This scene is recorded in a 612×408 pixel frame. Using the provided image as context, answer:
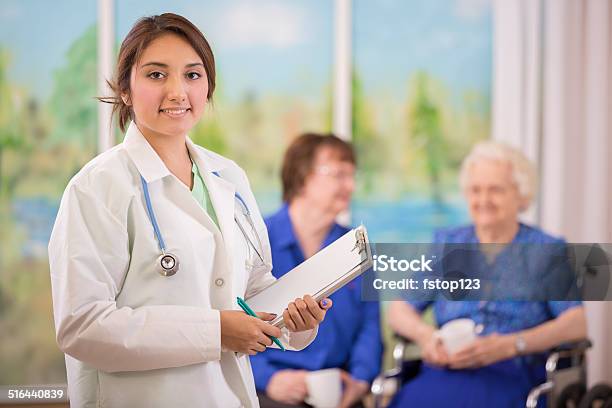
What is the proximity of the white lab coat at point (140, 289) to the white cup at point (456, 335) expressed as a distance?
1.29 meters

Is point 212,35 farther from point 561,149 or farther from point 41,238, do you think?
point 561,149

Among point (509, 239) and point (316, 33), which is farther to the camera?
point (316, 33)

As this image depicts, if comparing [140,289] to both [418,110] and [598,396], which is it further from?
[418,110]

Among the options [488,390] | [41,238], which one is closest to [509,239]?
[488,390]

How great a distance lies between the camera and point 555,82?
3.15 m

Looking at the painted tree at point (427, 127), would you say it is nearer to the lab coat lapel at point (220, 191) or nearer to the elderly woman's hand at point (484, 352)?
the elderly woman's hand at point (484, 352)

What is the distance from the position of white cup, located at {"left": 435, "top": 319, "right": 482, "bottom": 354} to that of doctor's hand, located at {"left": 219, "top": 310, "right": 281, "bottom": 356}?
137 cm

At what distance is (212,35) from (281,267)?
130 cm

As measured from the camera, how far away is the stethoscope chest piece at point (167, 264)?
1.12 meters

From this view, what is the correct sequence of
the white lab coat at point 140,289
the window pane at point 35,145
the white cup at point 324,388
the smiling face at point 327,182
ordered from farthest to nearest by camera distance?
the window pane at point 35,145 → the smiling face at point 327,182 → the white cup at point 324,388 → the white lab coat at point 140,289

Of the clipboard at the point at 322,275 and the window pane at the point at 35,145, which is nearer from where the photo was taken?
the clipboard at the point at 322,275

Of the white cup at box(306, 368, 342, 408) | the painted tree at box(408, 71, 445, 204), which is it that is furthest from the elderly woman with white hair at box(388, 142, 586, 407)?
the painted tree at box(408, 71, 445, 204)

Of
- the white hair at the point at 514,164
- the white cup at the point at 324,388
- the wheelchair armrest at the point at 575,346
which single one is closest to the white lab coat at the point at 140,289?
the white cup at the point at 324,388

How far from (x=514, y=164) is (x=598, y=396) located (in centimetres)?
81
